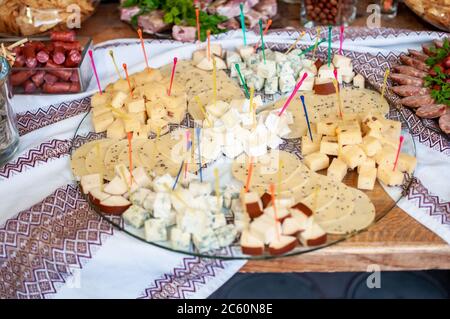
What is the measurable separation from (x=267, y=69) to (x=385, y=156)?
22.6 inches

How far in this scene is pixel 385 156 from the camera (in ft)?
5.57

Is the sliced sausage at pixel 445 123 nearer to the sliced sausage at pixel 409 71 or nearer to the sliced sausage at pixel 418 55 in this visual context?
the sliced sausage at pixel 409 71

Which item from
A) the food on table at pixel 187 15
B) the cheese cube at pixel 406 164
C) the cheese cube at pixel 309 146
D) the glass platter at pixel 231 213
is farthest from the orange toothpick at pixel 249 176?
the food on table at pixel 187 15

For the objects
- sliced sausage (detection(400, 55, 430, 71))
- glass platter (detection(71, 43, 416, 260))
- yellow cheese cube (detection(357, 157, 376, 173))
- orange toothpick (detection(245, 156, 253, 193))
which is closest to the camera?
glass platter (detection(71, 43, 416, 260))

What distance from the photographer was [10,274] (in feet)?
5.02

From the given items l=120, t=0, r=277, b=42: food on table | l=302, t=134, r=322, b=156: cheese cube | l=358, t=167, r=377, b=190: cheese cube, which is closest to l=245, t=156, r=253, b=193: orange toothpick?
l=302, t=134, r=322, b=156: cheese cube

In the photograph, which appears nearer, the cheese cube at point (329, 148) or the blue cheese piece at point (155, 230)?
the blue cheese piece at point (155, 230)

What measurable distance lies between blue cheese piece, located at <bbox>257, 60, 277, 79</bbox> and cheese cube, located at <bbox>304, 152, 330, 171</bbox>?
45 cm

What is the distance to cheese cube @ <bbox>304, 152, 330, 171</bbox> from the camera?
1.71 meters

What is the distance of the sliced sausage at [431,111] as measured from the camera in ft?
6.38

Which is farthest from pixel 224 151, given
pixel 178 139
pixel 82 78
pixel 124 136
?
pixel 82 78

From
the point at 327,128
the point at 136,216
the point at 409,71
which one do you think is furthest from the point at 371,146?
the point at 136,216

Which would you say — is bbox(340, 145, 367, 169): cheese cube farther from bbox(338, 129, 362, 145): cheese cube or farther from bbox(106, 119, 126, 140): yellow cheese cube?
bbox(106, 119, 126, 140): yellow cheese cube

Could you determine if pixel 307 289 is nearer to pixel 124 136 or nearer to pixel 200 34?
pixel 124 136
